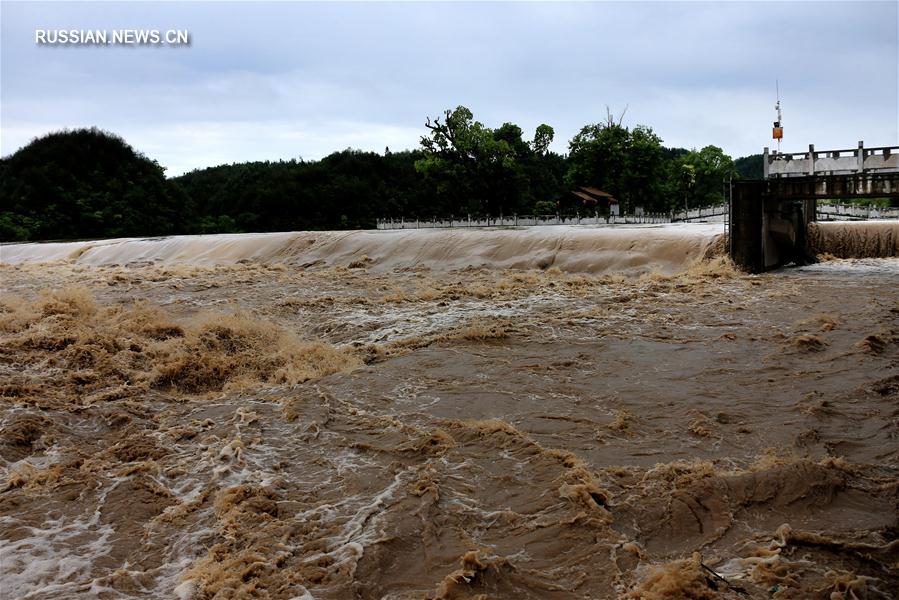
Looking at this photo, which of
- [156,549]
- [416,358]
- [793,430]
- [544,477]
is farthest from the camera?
[416,358]

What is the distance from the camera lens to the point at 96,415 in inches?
271

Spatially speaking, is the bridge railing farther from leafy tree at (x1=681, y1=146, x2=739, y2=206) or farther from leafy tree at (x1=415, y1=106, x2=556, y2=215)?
leafy tree at (x1=681, y1=146, x2=739, y2=206)

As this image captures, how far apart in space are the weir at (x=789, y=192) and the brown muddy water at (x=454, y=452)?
504 cm

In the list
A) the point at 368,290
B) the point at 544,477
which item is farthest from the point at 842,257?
the point at 544,477

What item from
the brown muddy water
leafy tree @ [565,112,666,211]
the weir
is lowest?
the brown muddy water

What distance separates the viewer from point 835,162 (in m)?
18.6

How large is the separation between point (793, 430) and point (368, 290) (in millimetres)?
Result: 11286

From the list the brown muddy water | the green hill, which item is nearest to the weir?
Answer: the brown muddy water

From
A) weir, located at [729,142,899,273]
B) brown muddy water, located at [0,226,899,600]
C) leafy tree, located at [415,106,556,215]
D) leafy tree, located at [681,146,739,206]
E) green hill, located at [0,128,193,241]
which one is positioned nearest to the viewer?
brown muddy water, located at [0,226,899,600]

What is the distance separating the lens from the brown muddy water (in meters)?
3.90

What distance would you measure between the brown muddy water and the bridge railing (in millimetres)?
7449

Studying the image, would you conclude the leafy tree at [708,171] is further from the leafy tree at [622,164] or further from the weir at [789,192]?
the weir at [789,192]

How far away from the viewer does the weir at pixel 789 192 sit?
648 inches

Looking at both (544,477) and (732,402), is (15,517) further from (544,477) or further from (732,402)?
(732,402)
